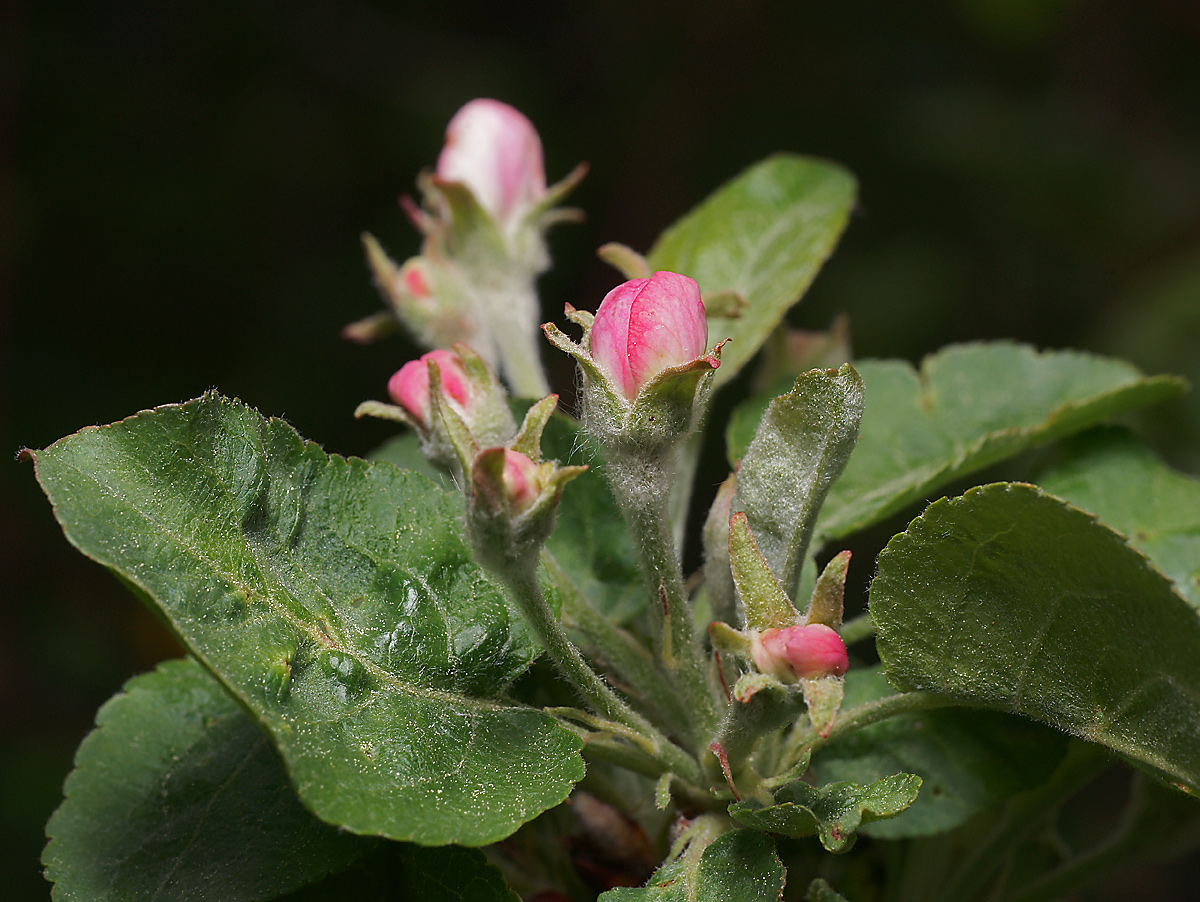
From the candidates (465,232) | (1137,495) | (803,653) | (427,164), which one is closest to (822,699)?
(803,653)

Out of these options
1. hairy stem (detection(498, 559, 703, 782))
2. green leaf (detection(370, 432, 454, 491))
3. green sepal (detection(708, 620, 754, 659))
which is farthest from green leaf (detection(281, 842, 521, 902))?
green leaf (detection(370, 432, 454, 491))

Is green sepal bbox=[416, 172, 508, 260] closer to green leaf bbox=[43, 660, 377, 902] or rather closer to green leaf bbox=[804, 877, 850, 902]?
green leaf bbox=[43, 660, 377, 902]

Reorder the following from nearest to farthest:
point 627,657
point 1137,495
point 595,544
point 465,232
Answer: point 627,657, point 595,544, point 1137,495, point 465,232

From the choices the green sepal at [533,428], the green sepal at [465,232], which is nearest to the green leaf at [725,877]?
the green sepal at [533,428]

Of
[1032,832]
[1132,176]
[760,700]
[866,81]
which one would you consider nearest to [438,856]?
[760,700]

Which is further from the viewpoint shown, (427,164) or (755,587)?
(427,164)

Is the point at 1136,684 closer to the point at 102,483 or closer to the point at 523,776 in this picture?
the point at 523,776

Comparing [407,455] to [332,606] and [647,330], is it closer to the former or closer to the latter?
[332,606]
